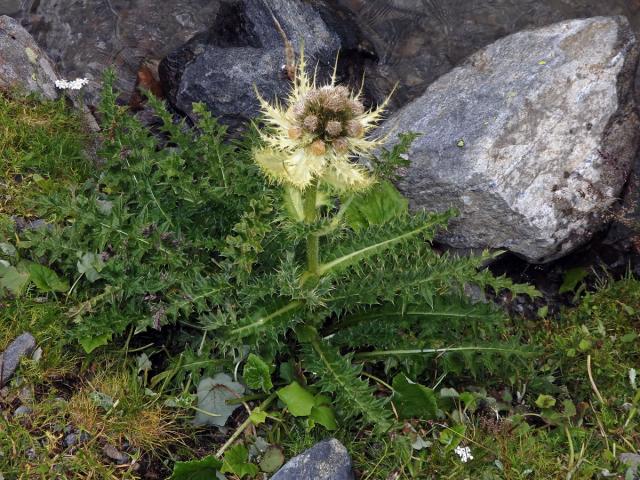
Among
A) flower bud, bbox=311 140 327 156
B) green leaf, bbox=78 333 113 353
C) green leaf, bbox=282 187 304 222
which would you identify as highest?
flower bud, bbox=311 140 327 156

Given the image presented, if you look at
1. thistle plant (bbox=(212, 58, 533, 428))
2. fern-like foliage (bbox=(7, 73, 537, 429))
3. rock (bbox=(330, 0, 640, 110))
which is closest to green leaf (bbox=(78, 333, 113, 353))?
fern-like foliage (bbox=(7, 73, 537, 429))

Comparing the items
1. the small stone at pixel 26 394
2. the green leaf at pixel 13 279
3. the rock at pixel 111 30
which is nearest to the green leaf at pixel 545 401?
the small stone at pixel 26 394

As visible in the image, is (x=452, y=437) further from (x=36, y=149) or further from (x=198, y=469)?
(x=36, y=149)

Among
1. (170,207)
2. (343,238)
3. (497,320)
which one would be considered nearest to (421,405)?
(497,320)

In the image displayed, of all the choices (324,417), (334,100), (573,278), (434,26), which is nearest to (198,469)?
(324,417)

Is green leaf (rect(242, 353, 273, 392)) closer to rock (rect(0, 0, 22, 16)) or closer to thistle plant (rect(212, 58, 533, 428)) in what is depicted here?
thistle plant (rect(212, 58, 533, 428))

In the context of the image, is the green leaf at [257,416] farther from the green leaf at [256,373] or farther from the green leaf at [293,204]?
the green leaf at [293,204]
